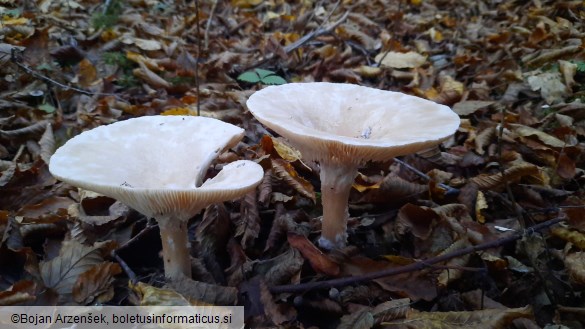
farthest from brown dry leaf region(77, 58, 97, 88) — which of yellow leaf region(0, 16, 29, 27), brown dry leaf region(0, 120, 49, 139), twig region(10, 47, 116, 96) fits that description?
yellow leaf region(0, 16, 29, 27)

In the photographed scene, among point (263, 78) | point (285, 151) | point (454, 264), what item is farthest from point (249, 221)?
point (263, 78)

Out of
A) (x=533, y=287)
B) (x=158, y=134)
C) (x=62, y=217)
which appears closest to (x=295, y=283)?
(x=158, y=134)

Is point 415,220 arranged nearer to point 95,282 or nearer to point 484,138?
point 484,138

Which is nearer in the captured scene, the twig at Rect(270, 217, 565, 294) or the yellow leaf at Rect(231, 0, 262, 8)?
the twig at Rect(270, 217, 565, 294)

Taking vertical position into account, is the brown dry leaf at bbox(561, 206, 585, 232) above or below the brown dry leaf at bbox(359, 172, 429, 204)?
above

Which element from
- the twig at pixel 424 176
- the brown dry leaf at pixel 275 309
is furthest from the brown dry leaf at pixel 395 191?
the brown dry leaf at pixel 275 309

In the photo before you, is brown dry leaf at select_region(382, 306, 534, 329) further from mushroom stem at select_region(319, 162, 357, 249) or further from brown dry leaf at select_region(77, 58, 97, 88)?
brown dry leaf at select_region(77, 58, 97, 88)

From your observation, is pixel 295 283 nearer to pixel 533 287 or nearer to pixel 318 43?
pixel 533 287
